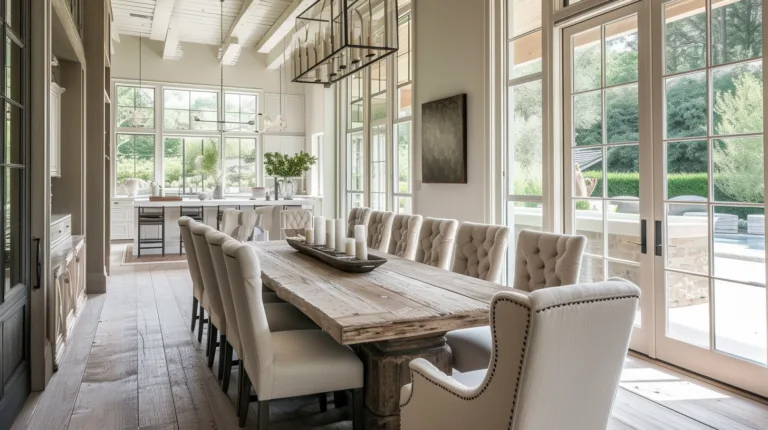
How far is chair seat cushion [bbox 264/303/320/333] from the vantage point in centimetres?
303

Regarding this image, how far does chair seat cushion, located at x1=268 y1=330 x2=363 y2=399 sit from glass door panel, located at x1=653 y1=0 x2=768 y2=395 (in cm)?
223

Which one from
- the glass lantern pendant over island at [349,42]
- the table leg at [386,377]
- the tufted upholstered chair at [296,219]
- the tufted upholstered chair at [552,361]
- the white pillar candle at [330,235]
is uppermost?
the glass lantern pendant over island at [349,42]

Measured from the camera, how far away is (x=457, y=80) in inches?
213

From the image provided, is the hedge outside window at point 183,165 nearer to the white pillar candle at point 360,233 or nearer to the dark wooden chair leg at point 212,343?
the dark wooden chair leg at point 212,343

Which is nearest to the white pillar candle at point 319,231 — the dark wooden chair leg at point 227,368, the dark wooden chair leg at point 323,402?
the dark wooden chair leg at point 227,368

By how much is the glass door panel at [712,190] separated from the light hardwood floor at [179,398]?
0.93ft

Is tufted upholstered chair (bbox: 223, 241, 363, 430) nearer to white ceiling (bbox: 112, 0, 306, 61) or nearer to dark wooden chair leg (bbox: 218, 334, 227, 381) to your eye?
dark wooden chair leg (bbox: 218, 334, 227, 381)

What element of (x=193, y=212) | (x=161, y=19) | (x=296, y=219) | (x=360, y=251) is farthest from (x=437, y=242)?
(x=161, y=19)

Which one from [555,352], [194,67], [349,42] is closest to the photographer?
[555,352]

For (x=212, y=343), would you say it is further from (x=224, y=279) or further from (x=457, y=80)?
(x=457, y=80)

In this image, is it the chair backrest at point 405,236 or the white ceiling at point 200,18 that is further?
the white ceiling at point 200,18

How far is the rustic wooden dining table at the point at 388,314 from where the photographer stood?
1.99 meters

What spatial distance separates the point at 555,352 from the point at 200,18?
31.2 ft

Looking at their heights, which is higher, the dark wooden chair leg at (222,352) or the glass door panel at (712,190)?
the glass door panel at (712,190)
